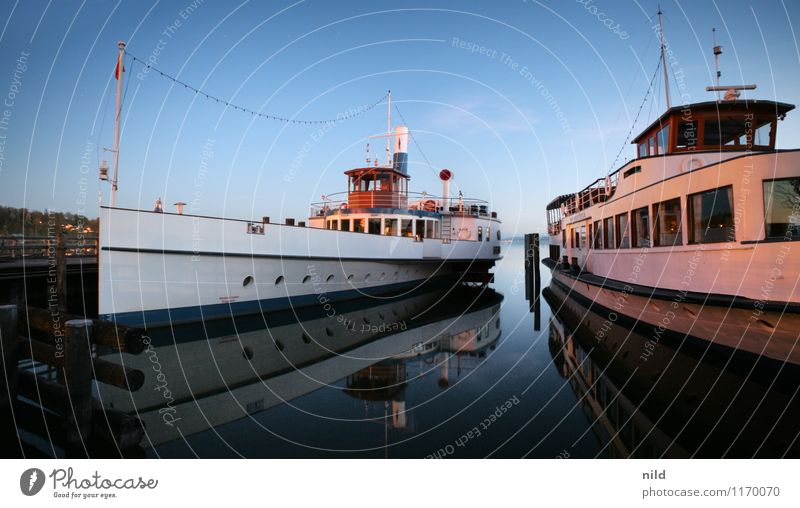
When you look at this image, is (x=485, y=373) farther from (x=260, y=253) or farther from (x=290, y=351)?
(x=260, y=253)

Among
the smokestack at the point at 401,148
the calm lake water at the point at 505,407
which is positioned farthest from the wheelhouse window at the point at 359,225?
the calm lake water at the point at 505,407

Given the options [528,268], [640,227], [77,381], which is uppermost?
[640,227]

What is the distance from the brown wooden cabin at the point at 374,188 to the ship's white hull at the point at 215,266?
439cm

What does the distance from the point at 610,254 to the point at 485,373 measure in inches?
258

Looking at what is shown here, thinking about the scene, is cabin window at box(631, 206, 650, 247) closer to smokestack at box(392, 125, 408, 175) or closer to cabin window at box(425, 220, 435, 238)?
cabin window at box(425, 220, 435, 238)

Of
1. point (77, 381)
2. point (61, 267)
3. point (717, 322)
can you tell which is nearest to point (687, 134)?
point (717, 322)

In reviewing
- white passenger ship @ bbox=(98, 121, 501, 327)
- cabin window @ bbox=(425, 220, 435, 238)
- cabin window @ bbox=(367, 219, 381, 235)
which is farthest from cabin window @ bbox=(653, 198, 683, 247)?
cabin window @ bbox=(367, 219, 381, 235)

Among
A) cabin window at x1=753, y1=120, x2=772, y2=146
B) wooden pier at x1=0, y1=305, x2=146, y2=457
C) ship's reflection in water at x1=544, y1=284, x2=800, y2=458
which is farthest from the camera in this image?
cabin window at x1=753, y1=120, x2=772, y2=146

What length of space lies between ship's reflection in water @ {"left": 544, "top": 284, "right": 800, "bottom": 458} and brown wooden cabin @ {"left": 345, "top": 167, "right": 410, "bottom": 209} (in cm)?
1281

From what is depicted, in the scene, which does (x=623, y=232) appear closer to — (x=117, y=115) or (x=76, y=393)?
(x=76, y=393)

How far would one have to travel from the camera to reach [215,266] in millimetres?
11195

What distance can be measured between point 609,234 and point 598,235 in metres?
1.16

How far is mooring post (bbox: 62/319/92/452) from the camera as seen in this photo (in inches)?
173

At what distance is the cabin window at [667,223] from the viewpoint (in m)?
8.39
